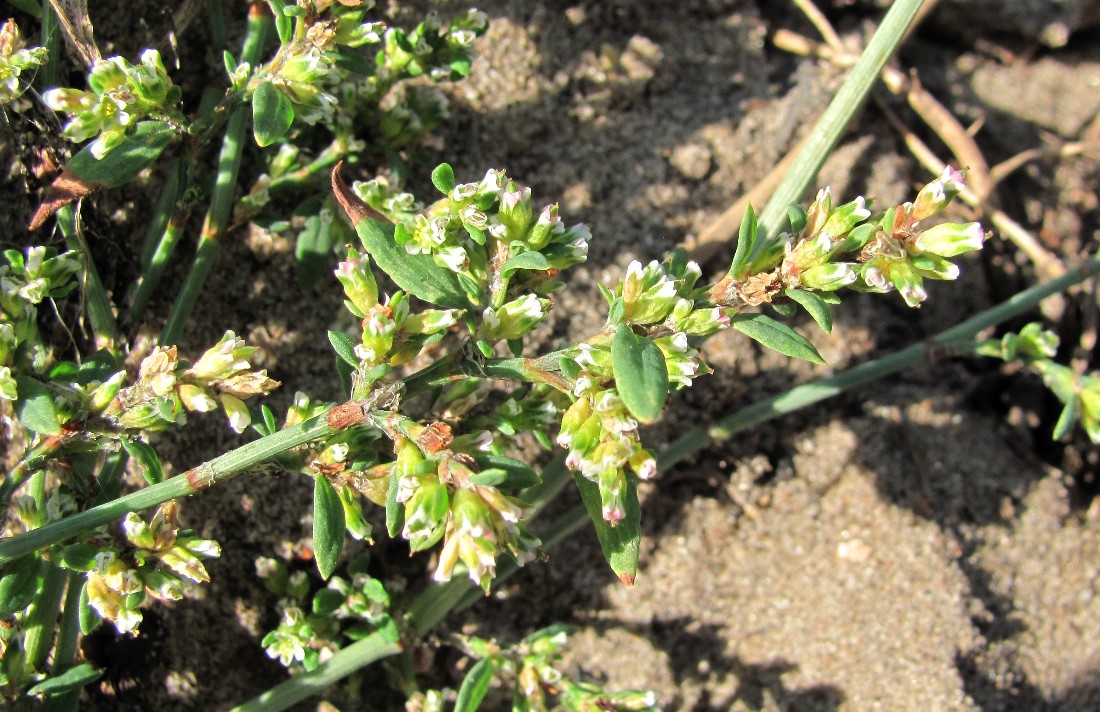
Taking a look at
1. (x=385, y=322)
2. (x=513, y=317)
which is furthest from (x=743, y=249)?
(x=385, y=322)

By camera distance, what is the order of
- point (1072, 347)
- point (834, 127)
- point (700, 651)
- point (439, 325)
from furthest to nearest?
point (1072, 347)
point (700, 651)
point (834, 127)
point (439, 325)

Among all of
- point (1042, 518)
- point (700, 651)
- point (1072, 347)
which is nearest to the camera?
point (700, 651)

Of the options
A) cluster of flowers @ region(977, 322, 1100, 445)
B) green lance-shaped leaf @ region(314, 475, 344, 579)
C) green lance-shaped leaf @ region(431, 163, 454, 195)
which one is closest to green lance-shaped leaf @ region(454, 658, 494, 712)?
green lance-shaped leaf @ region(314, 475, 344, 579)

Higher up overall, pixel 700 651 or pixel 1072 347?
pixel 1072 347

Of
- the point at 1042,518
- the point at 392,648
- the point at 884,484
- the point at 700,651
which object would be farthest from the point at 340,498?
the point at 1042,518

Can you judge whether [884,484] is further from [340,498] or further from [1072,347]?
[340,498]

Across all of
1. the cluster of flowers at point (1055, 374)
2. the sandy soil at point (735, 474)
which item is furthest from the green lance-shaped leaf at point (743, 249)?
the cluster of flowers at point (1055, 374)
